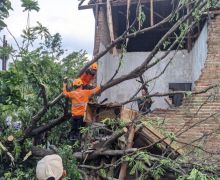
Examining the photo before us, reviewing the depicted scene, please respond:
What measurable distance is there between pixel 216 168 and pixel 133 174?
1.10 meters

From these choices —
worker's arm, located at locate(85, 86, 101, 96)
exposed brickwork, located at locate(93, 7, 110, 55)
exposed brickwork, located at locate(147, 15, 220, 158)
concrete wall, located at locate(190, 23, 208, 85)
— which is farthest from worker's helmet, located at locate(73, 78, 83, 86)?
exposed brickwork, located at locate(93, 7, 110, 55)

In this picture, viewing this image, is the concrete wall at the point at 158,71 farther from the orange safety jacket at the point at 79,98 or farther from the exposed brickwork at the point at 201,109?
the orange safety jacket at the point at 79,98

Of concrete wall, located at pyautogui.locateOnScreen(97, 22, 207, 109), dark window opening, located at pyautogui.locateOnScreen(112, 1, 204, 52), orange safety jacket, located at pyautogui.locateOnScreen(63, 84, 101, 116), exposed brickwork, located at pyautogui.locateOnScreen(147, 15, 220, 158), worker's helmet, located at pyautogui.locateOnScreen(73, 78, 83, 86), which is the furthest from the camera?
dark window opening, located at pyautogui.locateOnScreen(112, 1, 204, 52)

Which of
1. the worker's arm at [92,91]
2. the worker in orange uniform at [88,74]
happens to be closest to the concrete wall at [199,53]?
the worker in orange uniform at [88,74]

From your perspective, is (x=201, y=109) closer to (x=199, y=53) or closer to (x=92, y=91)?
(x=199, y=53)

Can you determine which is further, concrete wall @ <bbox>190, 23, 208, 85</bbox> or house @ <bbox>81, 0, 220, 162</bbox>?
concrete wall @ <bbox>190, 23, 208, 85</bbox>

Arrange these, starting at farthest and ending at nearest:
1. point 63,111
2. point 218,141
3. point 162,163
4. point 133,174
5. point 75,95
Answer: point 218,141
point 63,111
point 75,95
point 133,174
point 162,163

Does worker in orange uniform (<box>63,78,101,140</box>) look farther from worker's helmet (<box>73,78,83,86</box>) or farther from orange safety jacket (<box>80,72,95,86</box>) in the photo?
orange safety jacket (<box>80,72,95,86</box>)

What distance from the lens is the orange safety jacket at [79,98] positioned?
600cm

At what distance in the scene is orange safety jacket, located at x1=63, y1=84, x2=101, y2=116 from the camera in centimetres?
600

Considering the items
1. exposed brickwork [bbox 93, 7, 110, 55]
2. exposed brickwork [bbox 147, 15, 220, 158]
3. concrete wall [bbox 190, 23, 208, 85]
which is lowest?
exposed brickwork [bbox 147, 15, 220, 158]

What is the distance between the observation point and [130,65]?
10320 mm

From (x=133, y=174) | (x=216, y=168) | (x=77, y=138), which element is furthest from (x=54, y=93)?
(x=216, y=168)

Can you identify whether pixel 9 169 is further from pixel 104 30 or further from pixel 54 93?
pixel 104 30
